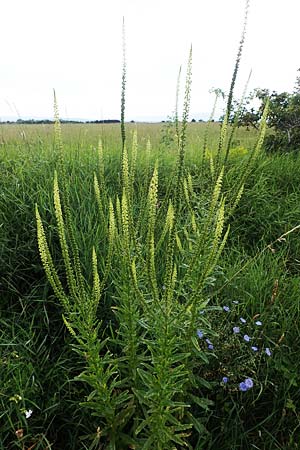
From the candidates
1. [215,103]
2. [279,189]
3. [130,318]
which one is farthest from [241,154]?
[130,318]

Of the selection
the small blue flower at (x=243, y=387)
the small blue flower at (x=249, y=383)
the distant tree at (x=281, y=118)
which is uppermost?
the distant tree at (x=281, y=118)

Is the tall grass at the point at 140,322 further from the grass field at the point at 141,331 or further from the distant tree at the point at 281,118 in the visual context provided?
the distant tree at the point at 281,118

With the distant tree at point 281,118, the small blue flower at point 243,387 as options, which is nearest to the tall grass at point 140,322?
the small blue flower at point 243,387

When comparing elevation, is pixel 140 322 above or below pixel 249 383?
above

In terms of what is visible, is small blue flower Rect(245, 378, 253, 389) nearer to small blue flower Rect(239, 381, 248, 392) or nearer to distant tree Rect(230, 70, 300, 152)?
Result: small blue flower Rect(239, 381, 248, 392)

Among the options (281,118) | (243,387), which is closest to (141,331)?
(243,387)

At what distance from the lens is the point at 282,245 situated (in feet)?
13.5

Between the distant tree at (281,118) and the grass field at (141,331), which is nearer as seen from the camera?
the grass field at (141,331)

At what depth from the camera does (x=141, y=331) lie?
2.79 meters

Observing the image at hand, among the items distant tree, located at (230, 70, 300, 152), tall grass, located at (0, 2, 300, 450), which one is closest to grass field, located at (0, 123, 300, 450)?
tall grass, located at (0, 2, 300, 450)

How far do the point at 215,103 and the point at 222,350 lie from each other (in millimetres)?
1491

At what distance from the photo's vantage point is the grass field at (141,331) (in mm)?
1896

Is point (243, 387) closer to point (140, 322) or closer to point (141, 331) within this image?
point (141, 331)

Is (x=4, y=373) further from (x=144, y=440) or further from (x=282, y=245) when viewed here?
(x=282, y=245)
